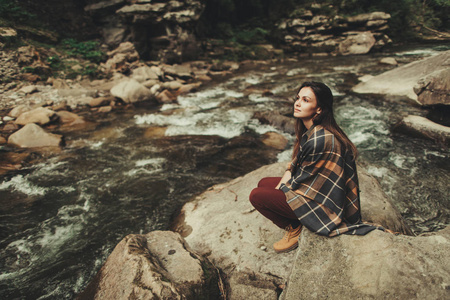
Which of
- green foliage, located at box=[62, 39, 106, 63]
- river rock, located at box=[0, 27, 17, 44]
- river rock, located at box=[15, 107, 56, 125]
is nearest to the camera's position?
river rock, located at box=[15, 107, 56, 125]

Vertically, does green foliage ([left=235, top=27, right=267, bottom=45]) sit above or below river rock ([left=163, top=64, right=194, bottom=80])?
above

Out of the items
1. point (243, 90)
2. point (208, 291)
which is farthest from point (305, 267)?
point (243, 90)

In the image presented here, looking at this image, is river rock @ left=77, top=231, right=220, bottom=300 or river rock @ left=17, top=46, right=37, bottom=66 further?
river rock @ left=17, top=46, right=37, bottom=66

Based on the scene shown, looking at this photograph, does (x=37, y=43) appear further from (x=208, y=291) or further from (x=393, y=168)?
(x=393, y=168)

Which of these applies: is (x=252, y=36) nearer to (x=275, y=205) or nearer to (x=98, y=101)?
(x=98, y=101)

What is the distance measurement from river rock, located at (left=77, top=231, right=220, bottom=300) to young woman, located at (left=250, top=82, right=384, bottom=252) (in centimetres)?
102

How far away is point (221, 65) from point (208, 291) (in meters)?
16.7

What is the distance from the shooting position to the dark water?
3479mm

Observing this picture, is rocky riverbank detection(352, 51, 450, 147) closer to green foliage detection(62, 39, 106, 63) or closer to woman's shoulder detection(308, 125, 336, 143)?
woman's shoulder detection(308, 125, 336, 143)

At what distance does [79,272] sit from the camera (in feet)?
10.5

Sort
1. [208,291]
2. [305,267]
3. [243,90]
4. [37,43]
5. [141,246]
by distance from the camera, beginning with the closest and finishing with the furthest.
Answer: [305,267]
[208,291]
[141,246]
[243,90]
[37,43]

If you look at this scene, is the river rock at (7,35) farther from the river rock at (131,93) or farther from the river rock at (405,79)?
the river rock at (405,79)

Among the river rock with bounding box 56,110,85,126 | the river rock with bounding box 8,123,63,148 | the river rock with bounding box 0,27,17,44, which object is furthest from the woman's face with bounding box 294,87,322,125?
the river rock with bounding box 0,27,17,44

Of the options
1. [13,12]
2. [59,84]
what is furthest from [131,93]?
[13,12]
